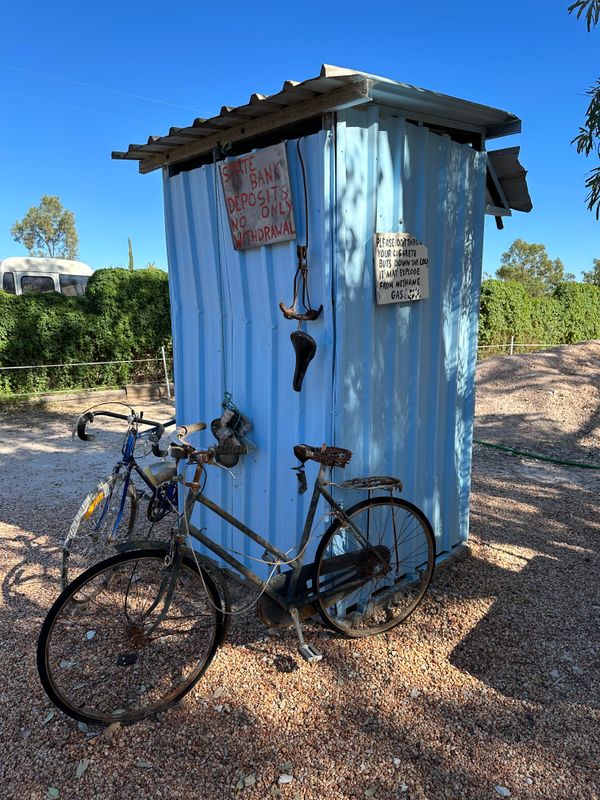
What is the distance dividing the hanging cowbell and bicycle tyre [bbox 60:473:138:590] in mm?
1454

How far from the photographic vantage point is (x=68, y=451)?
7.70 m

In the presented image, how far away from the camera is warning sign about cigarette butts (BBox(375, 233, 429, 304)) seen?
9.84 feet

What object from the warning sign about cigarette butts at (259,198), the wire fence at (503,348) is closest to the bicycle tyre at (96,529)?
the warning sign about cigarette butts at (259,198)

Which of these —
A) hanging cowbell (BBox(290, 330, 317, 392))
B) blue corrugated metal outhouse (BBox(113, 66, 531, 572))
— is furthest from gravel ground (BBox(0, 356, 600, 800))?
hanging cowbell (BBox(290, 330, 317, 392))

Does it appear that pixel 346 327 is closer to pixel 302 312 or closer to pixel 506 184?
pixel 302 312

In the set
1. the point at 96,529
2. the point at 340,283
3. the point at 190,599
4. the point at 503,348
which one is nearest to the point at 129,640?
the point at 190,599

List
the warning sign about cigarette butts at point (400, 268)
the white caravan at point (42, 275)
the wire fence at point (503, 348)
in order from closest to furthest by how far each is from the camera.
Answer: the warning sign about cigarette butts at point (400, 268) → the white caravan at point (42, 275) → the wire fence at point (503, 348)

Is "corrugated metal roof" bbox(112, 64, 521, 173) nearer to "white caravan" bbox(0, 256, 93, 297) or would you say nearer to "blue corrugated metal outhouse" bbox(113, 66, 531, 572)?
"blue corrugated metal outhouse" bbox(113, 66, 531, 572)

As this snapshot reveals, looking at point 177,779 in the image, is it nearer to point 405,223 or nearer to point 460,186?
point 405,223

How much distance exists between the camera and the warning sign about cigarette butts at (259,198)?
2.95 m

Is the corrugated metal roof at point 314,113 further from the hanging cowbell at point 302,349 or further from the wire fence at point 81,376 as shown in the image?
the wire fence at point 81,376

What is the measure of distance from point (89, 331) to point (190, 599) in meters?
10.2

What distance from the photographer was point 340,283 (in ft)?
9.34

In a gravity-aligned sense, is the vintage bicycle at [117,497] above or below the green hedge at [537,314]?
below
